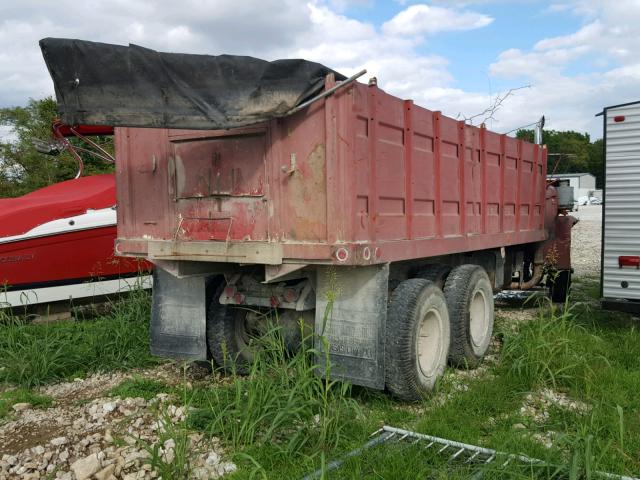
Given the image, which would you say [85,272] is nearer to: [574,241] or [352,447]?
[352,447]

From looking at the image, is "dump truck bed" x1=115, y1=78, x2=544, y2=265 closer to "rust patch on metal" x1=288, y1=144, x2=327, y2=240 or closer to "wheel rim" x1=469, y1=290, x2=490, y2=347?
"rust patch on metal" x1=288, y1=144, x2=327, y2=240

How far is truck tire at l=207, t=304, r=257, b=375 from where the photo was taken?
5.45 m

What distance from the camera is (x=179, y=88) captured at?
13.8 ft

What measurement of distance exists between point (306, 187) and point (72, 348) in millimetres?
3357

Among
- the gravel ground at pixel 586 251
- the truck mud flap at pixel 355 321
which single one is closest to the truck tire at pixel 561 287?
Answer: the gravel ground at pixel 586 251

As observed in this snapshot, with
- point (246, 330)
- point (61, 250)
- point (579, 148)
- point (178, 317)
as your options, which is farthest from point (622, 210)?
point (579, 148)

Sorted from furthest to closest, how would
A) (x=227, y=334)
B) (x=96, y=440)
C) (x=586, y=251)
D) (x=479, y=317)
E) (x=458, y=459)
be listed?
(x=586, y=251) < (x=479, y=317) < (x=227, y=334) < (x=96, y=440) < (x=458, y=459)

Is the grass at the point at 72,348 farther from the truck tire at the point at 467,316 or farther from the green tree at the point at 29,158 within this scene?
the green tree at the point at 29,158

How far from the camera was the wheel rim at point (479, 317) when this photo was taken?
6.07 m

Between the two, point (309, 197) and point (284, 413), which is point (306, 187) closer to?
point (309, 197)

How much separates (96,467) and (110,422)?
2.78ft

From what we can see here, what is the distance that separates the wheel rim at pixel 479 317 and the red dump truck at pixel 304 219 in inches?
1.3

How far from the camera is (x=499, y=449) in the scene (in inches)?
140

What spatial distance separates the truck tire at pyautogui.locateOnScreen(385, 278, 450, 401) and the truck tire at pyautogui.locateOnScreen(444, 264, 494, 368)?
0.49m
